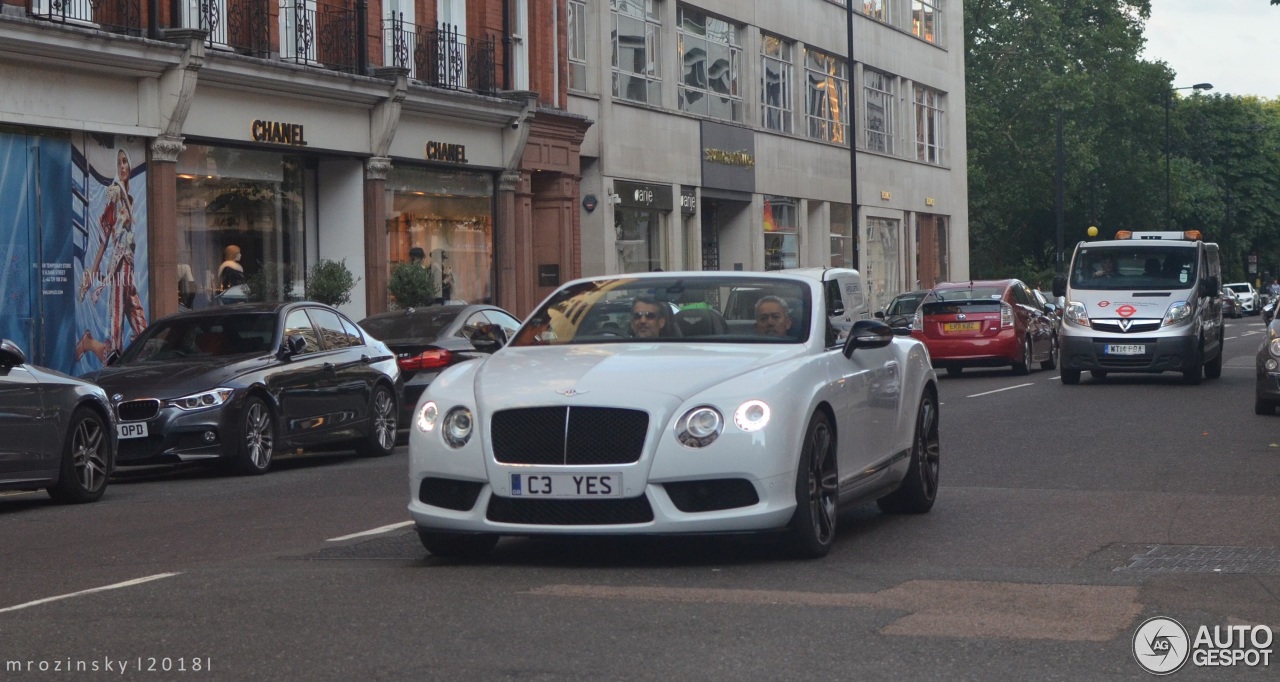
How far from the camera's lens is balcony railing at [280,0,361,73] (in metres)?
27.9

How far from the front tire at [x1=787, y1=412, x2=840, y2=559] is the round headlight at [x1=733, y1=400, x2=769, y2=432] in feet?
1.02

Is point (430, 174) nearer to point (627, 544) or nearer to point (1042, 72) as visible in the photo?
point (627, 544)

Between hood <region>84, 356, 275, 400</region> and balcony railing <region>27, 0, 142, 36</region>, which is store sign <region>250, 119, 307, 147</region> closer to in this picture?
balcony railing <region>27, 0, 142, 36</region>

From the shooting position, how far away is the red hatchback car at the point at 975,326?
3006cm

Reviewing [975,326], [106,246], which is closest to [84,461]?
[106,246]

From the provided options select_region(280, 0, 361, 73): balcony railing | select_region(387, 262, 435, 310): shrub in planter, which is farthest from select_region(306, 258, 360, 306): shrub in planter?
select_region(280, 0, 361, 73): balcony railing

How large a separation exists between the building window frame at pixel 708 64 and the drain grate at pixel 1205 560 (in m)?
34.2

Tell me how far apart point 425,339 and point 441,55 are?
1375cm

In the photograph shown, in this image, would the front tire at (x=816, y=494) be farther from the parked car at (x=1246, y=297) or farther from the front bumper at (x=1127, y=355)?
the parked car at (x=1246, y=297)

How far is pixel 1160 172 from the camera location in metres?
84.2

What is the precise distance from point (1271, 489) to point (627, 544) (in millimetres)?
5150

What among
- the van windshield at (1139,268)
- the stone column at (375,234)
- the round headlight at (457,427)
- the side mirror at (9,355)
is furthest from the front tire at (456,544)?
the stone column at (375,234)

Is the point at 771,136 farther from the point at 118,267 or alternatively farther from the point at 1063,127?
the point at 1063,127

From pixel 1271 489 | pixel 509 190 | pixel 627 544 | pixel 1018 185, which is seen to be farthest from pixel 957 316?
pixel 1018 185
